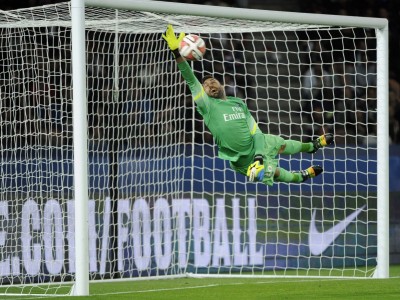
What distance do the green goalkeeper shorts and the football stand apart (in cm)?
141

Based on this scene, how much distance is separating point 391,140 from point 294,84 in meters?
1.88

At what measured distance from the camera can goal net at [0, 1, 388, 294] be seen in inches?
509

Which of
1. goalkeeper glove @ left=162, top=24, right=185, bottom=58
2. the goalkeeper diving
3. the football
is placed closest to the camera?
goalkeeper glove @ left=162, top=24, right=185, bottom=58

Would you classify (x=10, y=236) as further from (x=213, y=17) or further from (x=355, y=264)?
(x=355, y=264)

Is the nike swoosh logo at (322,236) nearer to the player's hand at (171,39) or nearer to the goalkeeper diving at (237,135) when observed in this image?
the goalkeeper diving at (237,135)

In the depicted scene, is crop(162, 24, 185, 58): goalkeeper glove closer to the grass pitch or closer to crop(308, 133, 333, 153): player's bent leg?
crop(308, 133, 333, 153): player's bent leg

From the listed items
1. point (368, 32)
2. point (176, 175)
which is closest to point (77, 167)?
point (176, 175)

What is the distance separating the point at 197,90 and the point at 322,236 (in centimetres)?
439

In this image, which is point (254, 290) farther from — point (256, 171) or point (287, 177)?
point (287, 177)

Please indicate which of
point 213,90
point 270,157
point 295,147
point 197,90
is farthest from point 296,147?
point 197,90

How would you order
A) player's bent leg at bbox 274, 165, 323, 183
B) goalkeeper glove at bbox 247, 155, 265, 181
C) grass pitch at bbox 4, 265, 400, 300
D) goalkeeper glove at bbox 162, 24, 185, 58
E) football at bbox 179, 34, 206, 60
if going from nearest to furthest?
grass pitch at bbox 4, 265, 400, 300
goalkeeper glove at bbox 162, 24, 185, 58
football at bbox 179, 34, 206, 60
goalkeeper glove at bbox 247, 155, 265, 181
player's bent leg at bbox 274, 165, 323, 183

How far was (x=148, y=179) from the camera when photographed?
14102 millimetres

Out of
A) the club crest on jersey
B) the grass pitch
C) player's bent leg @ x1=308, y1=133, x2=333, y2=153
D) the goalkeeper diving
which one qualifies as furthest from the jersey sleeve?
the grass pitch

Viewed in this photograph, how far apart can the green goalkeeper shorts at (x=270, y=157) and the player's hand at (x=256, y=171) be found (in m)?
0.20
